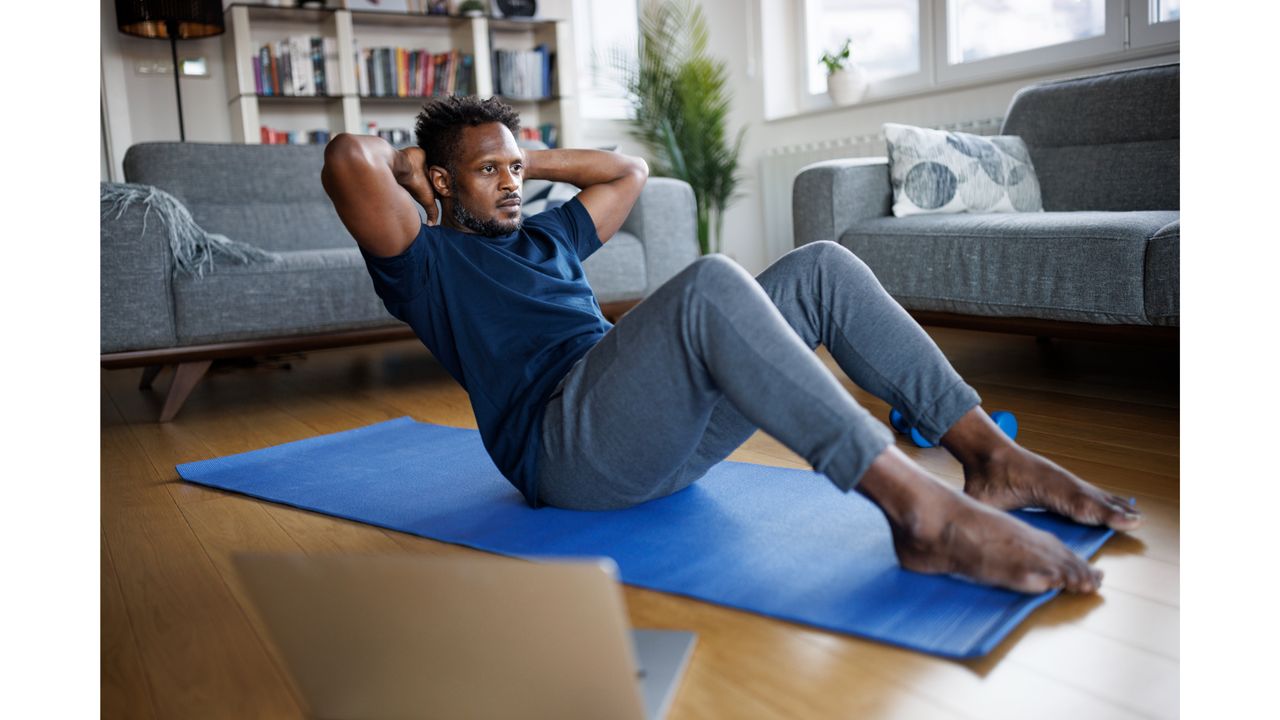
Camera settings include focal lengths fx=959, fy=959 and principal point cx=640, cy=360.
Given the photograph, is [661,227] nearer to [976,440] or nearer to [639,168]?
[639,168]

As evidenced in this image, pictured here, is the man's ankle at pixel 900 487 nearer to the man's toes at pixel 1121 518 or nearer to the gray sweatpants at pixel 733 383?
the gray sweatpants at pixel 733 383

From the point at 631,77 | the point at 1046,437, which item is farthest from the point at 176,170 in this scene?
the point at 1046,437

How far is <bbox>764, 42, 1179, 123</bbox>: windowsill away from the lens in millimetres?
3191

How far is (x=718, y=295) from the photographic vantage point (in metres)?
1.10

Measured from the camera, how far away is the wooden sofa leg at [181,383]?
8.71ft

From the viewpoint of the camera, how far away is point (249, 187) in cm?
332

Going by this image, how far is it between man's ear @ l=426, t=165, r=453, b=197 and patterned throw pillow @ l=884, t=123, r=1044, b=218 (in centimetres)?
163

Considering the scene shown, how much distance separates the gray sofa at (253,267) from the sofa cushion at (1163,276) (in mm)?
1625

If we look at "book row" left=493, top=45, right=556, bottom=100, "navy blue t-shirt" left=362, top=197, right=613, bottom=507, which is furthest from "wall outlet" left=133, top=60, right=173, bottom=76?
"navy blue t-shirt" left=362, top=197, right=613, bottom=507

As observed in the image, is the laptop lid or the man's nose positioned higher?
the man's nose

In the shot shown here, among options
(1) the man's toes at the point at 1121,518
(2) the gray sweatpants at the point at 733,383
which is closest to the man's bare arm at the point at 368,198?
(2) the gray sweatpants at the point at 733,383

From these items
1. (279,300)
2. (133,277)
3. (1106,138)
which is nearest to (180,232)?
(133,277)

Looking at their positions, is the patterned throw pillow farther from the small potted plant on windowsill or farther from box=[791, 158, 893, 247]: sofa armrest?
the small potted plant on windowsill

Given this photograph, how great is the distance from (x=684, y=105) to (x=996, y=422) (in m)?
3.33
